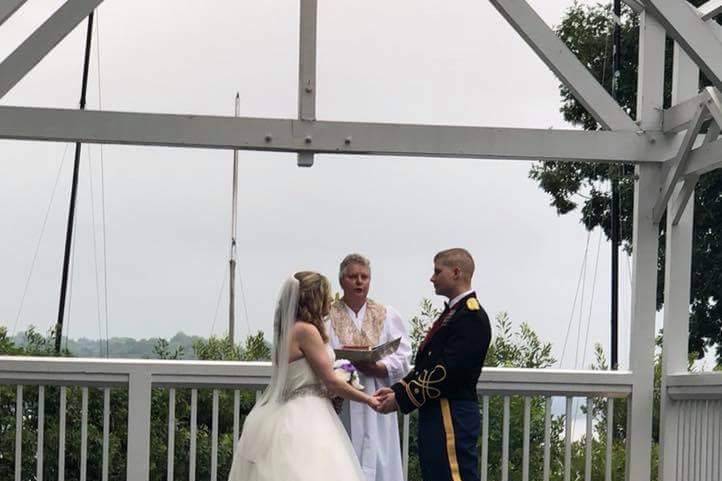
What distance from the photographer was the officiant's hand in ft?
21.1

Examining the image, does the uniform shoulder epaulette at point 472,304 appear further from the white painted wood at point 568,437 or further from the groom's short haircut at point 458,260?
the white painted wood at point 568,437

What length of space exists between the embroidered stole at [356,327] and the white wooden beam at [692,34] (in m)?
1.78

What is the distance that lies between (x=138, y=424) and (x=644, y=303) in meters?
2.51

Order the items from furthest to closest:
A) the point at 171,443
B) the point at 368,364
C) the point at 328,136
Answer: the point at 171,443 → the point at 328,136 → the point at 368,364

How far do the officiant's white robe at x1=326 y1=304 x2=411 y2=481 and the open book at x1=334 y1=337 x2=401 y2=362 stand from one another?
5.8 inches

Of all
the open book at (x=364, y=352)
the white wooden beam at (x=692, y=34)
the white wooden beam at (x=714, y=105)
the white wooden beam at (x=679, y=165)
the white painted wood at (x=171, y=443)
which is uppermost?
the white wooden beam at (x=692, y=34)

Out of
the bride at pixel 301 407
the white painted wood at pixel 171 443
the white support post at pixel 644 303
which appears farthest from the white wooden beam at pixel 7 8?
the white support post at pixel 644 303

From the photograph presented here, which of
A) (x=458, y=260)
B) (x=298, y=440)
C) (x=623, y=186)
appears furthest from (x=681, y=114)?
(x=623, y=186)

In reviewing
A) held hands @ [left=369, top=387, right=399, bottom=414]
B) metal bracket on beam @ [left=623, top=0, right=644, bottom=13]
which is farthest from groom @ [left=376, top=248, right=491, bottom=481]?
metal bracket on beam @ [left=623, top=0, right=644, bottom=13]

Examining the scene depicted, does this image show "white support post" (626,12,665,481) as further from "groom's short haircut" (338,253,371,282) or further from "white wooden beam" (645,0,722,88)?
"groom's short haircut" (338,253,371,282)

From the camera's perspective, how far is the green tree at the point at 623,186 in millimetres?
13867

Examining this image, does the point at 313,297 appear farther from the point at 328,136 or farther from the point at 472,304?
the point at 328,136

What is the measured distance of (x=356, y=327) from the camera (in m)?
6.61

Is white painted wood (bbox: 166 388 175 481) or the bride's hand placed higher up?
the bride's hand
